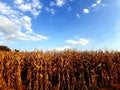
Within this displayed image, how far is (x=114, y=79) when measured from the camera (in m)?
13.6

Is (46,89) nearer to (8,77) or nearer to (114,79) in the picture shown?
(8,77)

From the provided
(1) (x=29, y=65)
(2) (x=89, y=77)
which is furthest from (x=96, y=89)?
(1) (x=29, y=65)

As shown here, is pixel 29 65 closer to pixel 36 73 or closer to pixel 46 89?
pixel 36 73

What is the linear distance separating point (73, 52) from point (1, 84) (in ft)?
15.9

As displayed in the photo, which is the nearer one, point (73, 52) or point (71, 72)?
point (71, 72)

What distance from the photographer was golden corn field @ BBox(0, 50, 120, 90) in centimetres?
1259

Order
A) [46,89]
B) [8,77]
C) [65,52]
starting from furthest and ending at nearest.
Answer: [65,52] → [8,77] → [46,89]

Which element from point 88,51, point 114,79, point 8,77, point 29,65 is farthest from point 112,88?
point 8,77

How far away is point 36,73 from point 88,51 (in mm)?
4275

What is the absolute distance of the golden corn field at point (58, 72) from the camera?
41.3ft

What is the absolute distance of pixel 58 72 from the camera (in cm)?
1287

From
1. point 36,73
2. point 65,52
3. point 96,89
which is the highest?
point 65,52

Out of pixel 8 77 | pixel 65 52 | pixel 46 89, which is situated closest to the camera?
pixel 46 89

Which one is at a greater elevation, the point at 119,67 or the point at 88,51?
the point at 88,51
